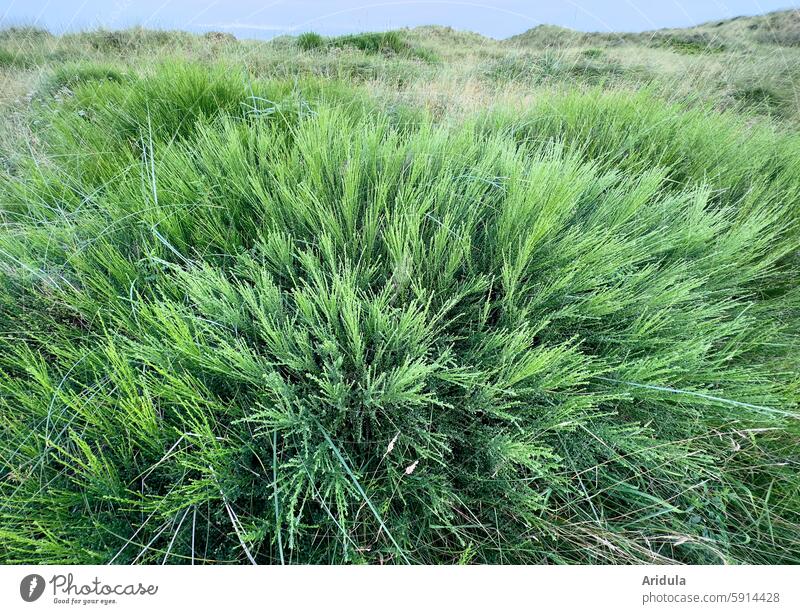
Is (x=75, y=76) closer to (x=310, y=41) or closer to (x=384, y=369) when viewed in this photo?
(x=310, y=41)

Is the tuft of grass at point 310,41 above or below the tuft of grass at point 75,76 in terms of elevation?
above

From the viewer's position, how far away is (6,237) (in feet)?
4.79

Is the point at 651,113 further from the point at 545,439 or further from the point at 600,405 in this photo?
the point at 545,439

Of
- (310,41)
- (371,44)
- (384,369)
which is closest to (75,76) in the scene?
(310,41)

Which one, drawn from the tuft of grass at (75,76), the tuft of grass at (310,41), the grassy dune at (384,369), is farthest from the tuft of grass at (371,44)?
the grassy dune at (384,369)

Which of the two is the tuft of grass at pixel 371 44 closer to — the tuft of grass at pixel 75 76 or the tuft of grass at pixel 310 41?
the tuft of grass at pixel 310 41

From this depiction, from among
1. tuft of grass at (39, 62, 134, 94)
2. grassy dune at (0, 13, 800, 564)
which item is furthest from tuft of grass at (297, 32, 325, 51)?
grassy dune at (0, 13, 800, 564)

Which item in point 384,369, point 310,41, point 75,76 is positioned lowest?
point 384,369

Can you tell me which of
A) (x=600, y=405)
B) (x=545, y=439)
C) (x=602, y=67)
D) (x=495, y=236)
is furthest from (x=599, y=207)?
(x=602, y=67)

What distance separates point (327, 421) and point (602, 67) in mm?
6278

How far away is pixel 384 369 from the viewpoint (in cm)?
110

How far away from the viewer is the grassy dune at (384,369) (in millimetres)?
976

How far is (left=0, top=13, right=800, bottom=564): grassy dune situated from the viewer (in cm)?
98

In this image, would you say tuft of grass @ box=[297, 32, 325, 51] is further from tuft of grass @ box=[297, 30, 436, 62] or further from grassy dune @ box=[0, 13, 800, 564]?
grassy dune @ box=[0, 13, 800, 564]
